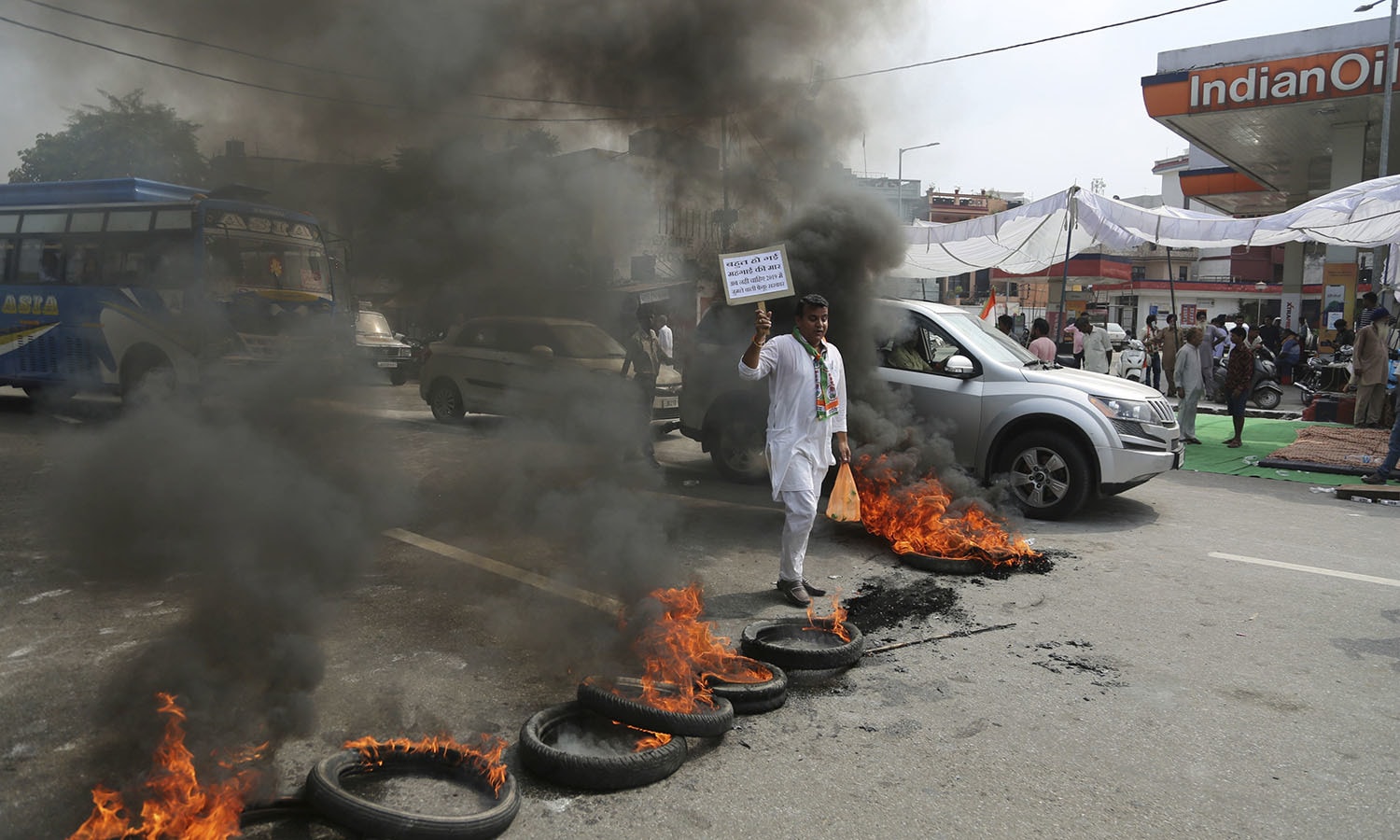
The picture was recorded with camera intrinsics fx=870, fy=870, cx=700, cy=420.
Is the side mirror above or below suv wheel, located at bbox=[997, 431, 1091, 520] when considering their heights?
above

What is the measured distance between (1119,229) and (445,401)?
35.6 ft

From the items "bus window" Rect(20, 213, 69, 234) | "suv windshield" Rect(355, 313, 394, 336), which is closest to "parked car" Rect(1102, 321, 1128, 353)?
"suv windshield" Rect(355, 313, 394, 336)

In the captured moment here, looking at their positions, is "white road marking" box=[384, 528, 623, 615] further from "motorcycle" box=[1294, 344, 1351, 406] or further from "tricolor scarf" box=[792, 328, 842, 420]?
"motorcycle" box=[1294, 344, 1351, 406]

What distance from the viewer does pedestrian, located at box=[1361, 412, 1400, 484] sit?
29.3 ft

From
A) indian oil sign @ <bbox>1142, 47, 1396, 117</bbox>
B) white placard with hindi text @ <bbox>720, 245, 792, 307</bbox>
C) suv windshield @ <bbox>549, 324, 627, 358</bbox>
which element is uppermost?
indian oil sign @ <bbox>1142, 47, 1396, 117</bbox>

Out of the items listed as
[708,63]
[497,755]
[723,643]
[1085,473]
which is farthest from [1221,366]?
[497,755]

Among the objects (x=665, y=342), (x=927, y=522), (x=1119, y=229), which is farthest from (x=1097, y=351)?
(x=927, y=522)

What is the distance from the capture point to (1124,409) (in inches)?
291

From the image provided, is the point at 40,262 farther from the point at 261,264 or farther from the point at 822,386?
the point at 822,386

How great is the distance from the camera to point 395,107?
6.22 metres

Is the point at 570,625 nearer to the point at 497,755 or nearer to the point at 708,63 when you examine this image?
the point at 497,755

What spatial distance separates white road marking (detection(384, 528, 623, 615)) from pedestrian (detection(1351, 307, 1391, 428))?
36.4 ft

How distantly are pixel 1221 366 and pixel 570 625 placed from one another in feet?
50.6

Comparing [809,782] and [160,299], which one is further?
[160,299]
